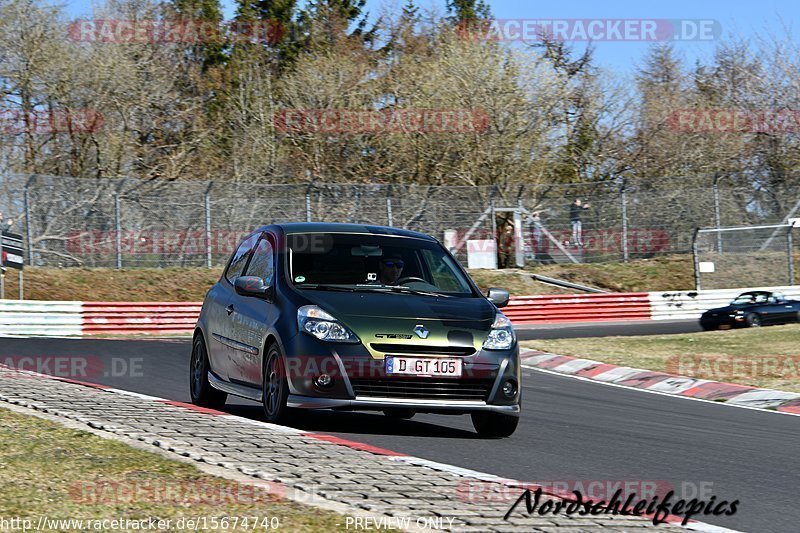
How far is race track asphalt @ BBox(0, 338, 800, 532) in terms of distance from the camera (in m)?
6.99

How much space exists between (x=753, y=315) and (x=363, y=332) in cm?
2008

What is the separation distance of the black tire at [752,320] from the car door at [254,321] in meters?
18.9

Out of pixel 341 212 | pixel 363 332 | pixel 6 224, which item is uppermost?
pixel 341 212

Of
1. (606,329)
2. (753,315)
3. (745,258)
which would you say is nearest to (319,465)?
(606,329)

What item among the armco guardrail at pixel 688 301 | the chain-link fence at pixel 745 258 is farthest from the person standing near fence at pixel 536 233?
the armco guardrail at pixel 688 301

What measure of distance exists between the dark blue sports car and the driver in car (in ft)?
61.0

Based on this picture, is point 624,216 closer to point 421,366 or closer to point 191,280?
point 191,280

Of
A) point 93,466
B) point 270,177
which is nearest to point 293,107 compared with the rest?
point 270,177

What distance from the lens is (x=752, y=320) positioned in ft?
86.6

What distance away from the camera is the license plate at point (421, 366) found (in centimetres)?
820

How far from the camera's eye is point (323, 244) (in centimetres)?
920

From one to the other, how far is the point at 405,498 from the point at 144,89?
37.7 m

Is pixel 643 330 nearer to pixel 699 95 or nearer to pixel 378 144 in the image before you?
pixel 378 144

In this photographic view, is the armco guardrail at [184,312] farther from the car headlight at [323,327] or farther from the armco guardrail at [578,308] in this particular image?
the car headlight at [323,327]
